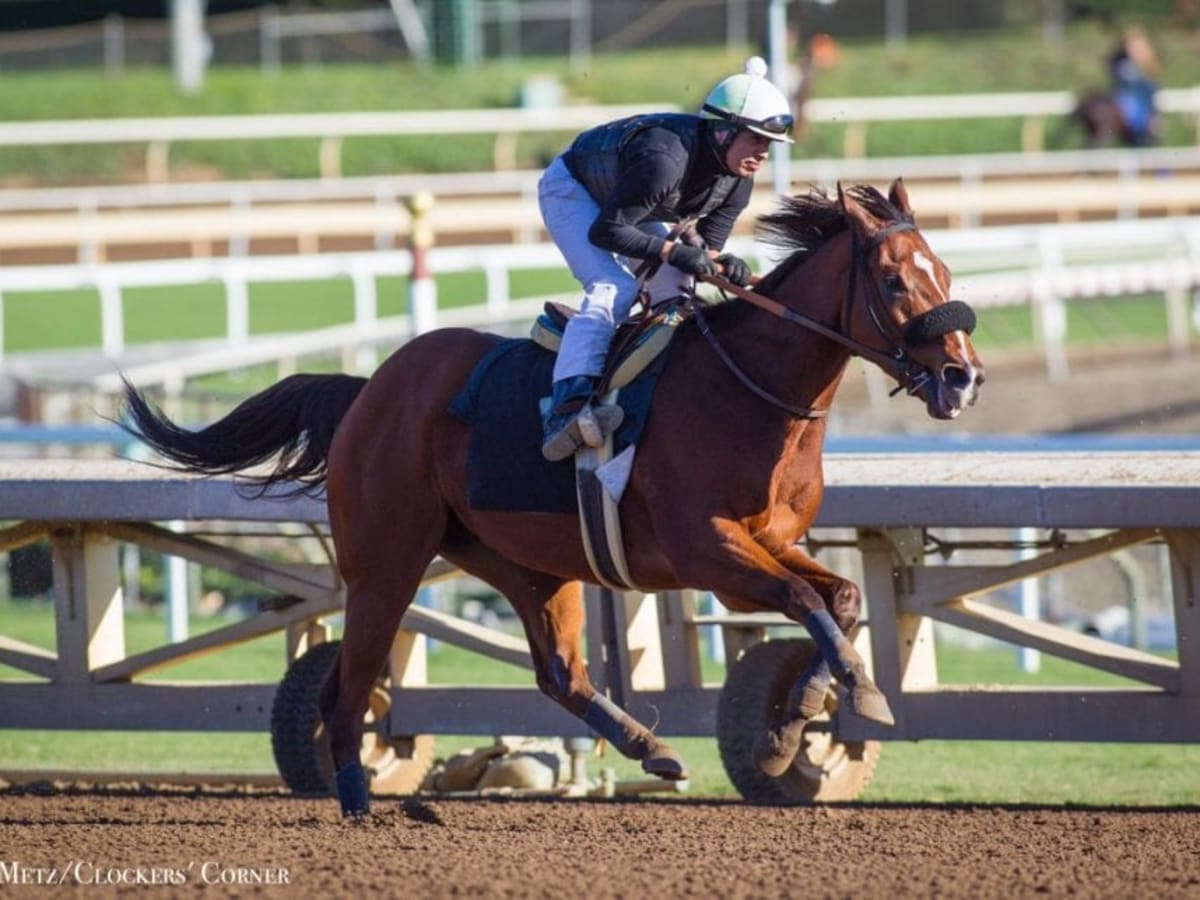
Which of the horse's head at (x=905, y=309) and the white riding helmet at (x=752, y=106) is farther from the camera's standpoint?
the white riding helmet at (x=752, y=106)

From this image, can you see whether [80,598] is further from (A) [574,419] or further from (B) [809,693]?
(B) [809,693]

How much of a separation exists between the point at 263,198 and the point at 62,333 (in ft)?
8.89

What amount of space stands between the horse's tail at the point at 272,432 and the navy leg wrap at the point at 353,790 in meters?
1.04

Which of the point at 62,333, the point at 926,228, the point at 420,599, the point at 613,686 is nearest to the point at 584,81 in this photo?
the point at 926,228

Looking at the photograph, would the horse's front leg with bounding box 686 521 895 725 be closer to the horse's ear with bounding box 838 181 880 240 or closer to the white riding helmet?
the horse's ear with bounding box 838 181 880 240

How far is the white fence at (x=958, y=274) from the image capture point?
16422 millimetres

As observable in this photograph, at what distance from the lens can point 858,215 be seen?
6266 millimetres

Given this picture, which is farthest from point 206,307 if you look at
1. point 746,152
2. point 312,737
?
point 746,152

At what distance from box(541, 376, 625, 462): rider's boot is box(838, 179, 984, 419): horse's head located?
2.43ft

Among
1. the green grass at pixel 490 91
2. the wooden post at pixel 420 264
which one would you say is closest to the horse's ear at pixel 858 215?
the wooden post at pixel 420 264

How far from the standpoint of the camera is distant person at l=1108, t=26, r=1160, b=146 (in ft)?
85.3

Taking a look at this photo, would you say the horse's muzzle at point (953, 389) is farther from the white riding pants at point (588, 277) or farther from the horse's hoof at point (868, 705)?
the white riding pants at point (588, 277)

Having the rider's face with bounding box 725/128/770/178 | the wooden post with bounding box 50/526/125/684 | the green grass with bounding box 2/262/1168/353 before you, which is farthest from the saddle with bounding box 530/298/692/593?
the green grass with bounding box 2/262/1168/353

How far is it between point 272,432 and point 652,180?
6.12 feet
